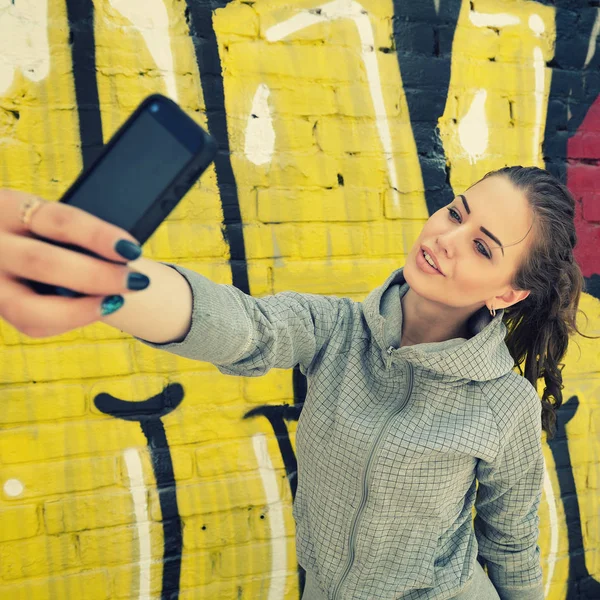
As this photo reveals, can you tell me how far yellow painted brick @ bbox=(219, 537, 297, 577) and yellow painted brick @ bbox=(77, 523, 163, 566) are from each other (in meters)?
0.21

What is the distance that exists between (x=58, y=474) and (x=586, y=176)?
6.21 feet

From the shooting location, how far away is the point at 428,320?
3.90ft

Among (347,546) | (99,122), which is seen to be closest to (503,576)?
(347,546)

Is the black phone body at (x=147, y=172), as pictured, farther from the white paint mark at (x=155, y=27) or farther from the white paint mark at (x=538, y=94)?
the white paint mark at (x=538, y=94)

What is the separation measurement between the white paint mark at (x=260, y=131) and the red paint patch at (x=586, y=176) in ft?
3.31

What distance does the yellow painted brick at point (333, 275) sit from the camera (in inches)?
69.3

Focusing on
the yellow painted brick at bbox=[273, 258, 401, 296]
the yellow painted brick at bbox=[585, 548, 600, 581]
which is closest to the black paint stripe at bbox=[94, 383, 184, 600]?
the yellow painted brick at bbox=[273, 258, 401, 296]

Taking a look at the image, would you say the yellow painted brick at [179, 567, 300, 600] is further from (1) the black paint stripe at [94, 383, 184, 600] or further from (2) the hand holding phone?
(2) the hand holding phone

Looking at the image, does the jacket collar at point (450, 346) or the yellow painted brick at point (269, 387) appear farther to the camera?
the yellow painted brick at point (269, 387)

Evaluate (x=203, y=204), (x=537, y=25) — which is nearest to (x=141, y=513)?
(x=203, y=204)

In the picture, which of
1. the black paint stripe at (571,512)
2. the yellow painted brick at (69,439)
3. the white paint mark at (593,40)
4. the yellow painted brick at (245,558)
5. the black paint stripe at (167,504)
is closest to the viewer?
the yellow painted brick at (69,439)

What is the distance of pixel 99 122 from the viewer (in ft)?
5.20

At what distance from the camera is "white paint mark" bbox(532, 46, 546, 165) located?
189 cm

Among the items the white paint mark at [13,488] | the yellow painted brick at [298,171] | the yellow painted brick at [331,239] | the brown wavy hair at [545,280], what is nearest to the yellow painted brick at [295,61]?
the yellow painted brick at [298,171]
